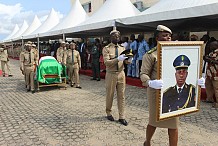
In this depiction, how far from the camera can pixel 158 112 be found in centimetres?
284

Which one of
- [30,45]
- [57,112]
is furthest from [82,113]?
[30,45]

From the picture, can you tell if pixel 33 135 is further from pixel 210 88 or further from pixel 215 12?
pixel 215 12

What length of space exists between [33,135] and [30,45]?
4.96 m

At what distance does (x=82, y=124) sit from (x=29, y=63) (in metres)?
4.58

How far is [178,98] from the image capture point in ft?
9.86

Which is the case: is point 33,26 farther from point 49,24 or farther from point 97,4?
point 97,4

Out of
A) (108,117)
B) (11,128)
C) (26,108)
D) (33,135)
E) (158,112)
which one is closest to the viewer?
(158,112)

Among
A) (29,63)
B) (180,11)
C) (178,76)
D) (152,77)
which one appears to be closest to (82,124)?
(152,77)

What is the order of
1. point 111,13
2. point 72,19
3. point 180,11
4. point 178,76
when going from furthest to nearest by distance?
point 72,19 < point 111,13 < point 180,11 < point 178,76

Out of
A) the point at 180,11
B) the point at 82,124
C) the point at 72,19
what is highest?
the point at 72,19

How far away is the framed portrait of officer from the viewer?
9.21 ft

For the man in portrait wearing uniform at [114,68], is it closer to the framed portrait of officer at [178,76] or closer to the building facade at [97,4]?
the framed portrait of officer at [178,76]

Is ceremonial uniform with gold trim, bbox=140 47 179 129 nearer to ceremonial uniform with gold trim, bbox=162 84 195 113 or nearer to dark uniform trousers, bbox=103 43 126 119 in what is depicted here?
ceremonial uniform with gold trim, bbox=162 84 195 113

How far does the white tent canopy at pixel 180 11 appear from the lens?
6391 millimetres
